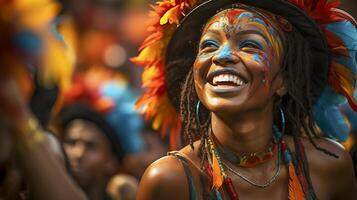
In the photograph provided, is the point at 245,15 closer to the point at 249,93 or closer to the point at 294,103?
→ the point at 249,93

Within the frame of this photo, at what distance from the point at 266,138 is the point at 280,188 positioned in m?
0.26

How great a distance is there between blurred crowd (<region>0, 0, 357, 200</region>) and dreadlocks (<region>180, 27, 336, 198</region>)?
0.63 m

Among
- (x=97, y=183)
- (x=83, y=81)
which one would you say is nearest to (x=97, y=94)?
(x=83, y=81)

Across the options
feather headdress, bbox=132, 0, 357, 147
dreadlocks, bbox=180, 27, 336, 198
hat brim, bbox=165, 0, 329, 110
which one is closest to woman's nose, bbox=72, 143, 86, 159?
feather headdress, bbox=132, 0, 357, 147

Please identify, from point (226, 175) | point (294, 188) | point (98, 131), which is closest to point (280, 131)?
point (294, 188)

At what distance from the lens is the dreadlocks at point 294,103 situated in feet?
15.2

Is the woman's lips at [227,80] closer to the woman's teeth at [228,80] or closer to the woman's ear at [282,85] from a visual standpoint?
the woman's teeth at [228,80]

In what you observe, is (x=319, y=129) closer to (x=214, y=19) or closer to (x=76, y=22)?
(x=214, y=19)

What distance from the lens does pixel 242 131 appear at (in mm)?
4434

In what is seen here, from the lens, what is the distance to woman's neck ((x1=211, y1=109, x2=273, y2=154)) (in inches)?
174

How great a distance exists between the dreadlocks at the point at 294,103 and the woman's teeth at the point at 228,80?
0.34 metres

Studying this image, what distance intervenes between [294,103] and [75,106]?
328 centimetres

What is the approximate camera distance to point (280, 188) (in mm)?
4512

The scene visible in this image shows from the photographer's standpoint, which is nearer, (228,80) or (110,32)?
(228,80)
